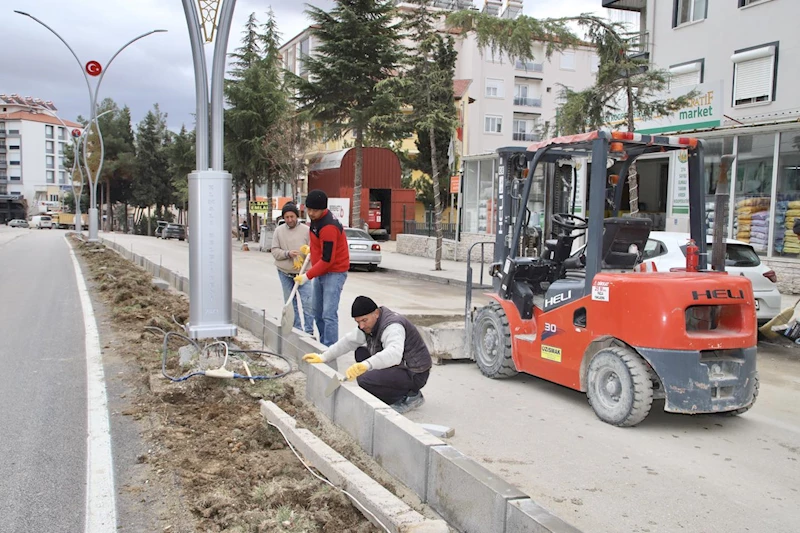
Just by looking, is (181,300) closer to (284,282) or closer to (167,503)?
(284,282)

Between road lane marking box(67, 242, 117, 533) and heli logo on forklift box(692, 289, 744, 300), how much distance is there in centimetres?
456

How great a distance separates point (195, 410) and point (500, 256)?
12.4 feet

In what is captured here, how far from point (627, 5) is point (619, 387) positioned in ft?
81.3

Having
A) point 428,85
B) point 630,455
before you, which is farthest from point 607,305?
point 428,85

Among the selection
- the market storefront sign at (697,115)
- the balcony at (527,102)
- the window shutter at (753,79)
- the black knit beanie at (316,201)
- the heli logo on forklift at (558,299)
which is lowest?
the heli logo on forklift at (558,299)

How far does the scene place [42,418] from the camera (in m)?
5.85

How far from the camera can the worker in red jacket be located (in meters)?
7.55

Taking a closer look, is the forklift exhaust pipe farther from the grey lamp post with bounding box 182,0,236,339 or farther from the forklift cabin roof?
the grey lamp post with bounding box 182,0,236,339

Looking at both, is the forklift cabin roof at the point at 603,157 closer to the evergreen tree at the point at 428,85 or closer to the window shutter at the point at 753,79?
the evergreen tree at the point at 428,85

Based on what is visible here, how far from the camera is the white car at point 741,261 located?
9.94 meters

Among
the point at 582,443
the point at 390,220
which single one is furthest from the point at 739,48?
the point at 390,220

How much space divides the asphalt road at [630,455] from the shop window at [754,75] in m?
15.0

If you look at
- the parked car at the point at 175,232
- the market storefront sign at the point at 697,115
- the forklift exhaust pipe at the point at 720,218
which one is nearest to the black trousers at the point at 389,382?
the forklift exhaust pipe at the point at 720,218

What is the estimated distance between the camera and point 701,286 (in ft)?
18.4
